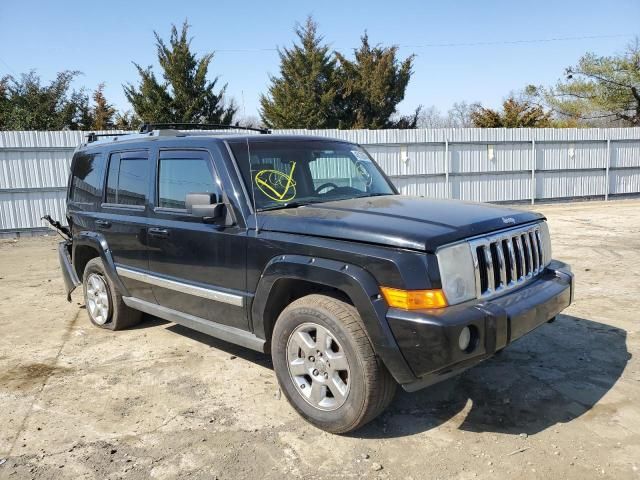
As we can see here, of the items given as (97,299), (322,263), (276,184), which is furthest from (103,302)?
(322,263)

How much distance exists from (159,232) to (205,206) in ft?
3.11

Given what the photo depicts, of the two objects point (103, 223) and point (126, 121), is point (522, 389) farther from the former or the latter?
point (126, 121)

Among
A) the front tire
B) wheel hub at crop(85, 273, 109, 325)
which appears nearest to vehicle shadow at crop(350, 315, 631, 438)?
the front tire

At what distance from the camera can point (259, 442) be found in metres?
3.25

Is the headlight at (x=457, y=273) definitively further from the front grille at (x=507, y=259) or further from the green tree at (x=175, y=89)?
the green tree at (x=175, y=89)

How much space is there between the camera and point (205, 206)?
3592 mm

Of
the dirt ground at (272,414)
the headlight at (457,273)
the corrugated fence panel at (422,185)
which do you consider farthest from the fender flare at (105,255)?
the corrugated fence panel at (422,185)

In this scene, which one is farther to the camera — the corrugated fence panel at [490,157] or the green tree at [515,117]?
the green tree at [515,117]

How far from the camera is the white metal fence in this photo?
1296 centimetres

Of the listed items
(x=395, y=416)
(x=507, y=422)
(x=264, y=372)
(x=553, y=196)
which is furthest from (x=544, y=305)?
(x=553, y=196)

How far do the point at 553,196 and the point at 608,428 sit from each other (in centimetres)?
1722

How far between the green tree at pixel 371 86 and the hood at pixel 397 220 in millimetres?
27612

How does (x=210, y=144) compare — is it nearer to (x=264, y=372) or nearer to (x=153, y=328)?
(x=264, y=372)

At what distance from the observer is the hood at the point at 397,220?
2924 mm
